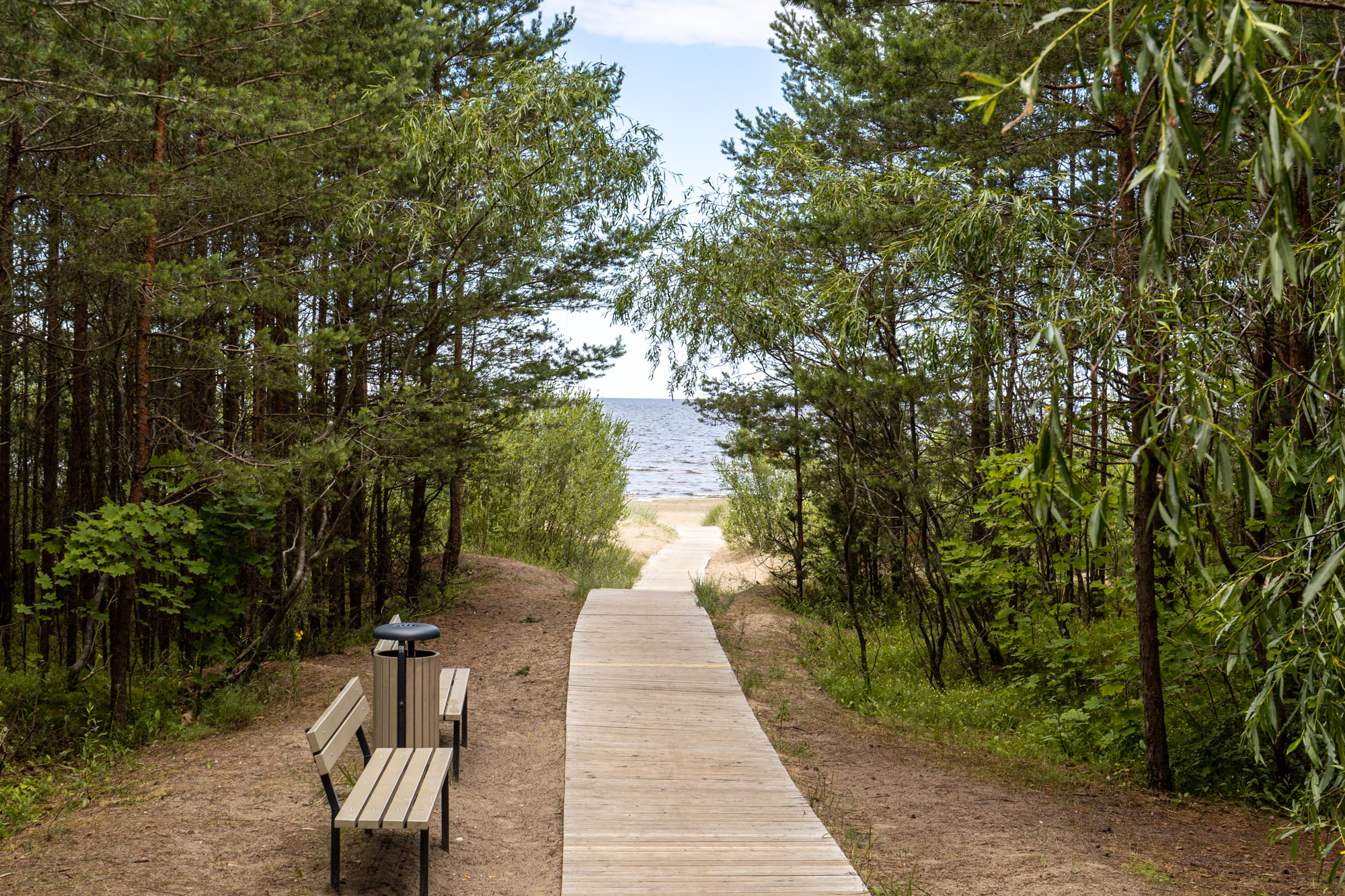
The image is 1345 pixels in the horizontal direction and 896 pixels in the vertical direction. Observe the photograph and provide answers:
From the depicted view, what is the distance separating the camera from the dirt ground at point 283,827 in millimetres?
4121

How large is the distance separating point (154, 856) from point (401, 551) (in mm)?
8015

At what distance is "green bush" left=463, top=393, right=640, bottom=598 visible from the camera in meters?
15.2

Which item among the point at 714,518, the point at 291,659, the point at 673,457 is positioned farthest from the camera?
the point at 673,457

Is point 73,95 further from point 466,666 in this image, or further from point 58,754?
point 466,666

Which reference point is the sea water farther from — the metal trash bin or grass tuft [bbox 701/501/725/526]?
the metal trash bin

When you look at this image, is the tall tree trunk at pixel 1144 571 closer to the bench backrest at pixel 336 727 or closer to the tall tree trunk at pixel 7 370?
the bench backrest at pixel 336 727

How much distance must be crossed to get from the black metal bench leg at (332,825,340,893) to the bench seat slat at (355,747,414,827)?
0.16m

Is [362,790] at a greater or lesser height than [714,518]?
greater

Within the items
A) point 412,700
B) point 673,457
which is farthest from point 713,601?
point 673,457

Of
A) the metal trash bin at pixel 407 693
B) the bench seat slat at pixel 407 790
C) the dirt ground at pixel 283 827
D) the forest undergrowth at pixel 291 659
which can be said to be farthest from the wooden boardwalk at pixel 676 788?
the forest undergrowth at pixel 291 659

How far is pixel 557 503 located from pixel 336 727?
11.4m

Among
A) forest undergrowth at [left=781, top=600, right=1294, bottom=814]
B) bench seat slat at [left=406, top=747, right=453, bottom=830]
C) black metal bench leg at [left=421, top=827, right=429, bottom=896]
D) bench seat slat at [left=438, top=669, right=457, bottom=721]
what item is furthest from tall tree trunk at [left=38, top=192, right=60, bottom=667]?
forest undergrowth at [left=781, top=600, right=1294, bottom=814]

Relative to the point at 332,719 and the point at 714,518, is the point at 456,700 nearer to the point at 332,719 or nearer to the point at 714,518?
the point at 332,719

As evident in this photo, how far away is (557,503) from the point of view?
1589cm
